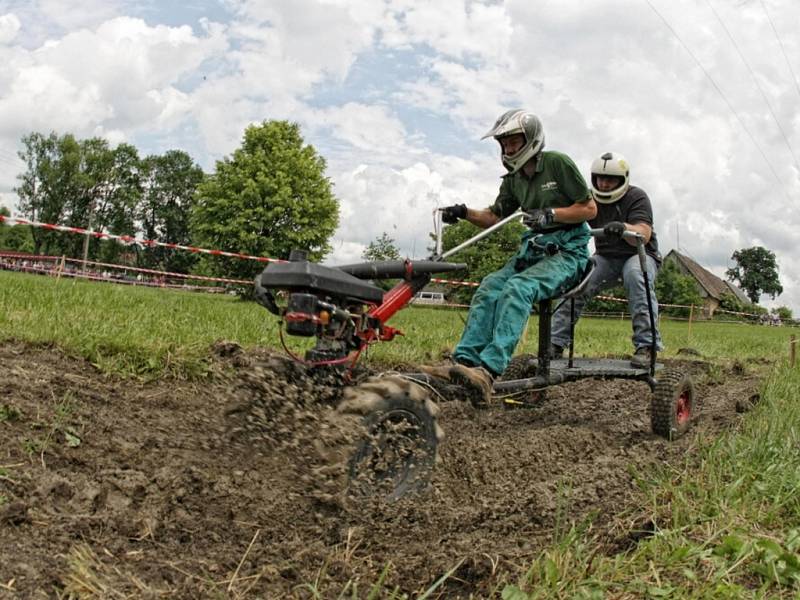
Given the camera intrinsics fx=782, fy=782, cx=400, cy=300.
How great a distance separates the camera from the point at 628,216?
22.5ft

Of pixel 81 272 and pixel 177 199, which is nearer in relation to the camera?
pixel 81 272

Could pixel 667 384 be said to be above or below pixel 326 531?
above

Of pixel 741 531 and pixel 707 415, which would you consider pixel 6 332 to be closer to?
pixel 741 531

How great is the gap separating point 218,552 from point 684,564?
166 cm

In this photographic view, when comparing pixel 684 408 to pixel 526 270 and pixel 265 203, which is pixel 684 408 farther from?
pixel 265 203

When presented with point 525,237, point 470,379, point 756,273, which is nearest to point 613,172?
point 525,237

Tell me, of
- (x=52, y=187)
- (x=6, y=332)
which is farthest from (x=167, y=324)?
(x=52, y=187)

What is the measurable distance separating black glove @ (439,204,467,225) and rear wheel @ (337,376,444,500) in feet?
6.53

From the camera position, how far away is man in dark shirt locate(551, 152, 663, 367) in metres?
6.43

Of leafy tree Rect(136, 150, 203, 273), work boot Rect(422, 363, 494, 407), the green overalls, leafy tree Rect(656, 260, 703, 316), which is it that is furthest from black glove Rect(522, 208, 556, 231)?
leafy tree Rect(136, 150, 203, 273)

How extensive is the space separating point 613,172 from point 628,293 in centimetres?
105

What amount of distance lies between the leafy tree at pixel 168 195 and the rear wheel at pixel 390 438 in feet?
267

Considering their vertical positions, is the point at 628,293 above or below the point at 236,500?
above

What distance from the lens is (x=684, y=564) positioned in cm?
273
